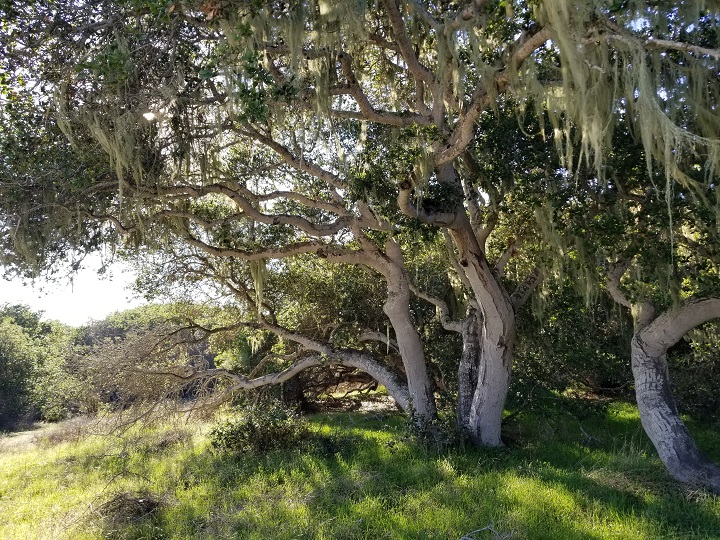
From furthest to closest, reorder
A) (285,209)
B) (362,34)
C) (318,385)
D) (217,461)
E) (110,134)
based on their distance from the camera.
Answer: (318,385)
(285,209)
(217,461)
(110,134)
(362,34)

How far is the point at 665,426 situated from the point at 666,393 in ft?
1.26

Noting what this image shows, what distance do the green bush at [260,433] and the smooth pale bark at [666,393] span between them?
454cm

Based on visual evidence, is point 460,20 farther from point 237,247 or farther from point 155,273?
point 155,273

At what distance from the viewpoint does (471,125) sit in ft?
16.8

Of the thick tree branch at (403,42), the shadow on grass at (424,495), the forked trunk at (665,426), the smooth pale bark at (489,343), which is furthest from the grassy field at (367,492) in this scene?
the thick tree branch at (403,42)

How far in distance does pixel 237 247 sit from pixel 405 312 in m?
2.66

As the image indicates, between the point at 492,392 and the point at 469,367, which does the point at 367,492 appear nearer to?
the point at 492,392

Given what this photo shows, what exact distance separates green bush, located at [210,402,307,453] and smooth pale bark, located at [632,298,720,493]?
4538 mm

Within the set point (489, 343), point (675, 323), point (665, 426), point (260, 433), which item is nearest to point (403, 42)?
point (489, 343)

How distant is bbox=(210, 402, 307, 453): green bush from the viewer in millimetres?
7574

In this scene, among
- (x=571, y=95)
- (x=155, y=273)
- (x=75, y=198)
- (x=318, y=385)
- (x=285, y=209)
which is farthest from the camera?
(x=318, y=385)

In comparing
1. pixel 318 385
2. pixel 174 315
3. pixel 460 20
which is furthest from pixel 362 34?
pixel 318 385

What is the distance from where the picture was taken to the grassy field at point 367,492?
163 inches

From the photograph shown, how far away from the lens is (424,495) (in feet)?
16.0
